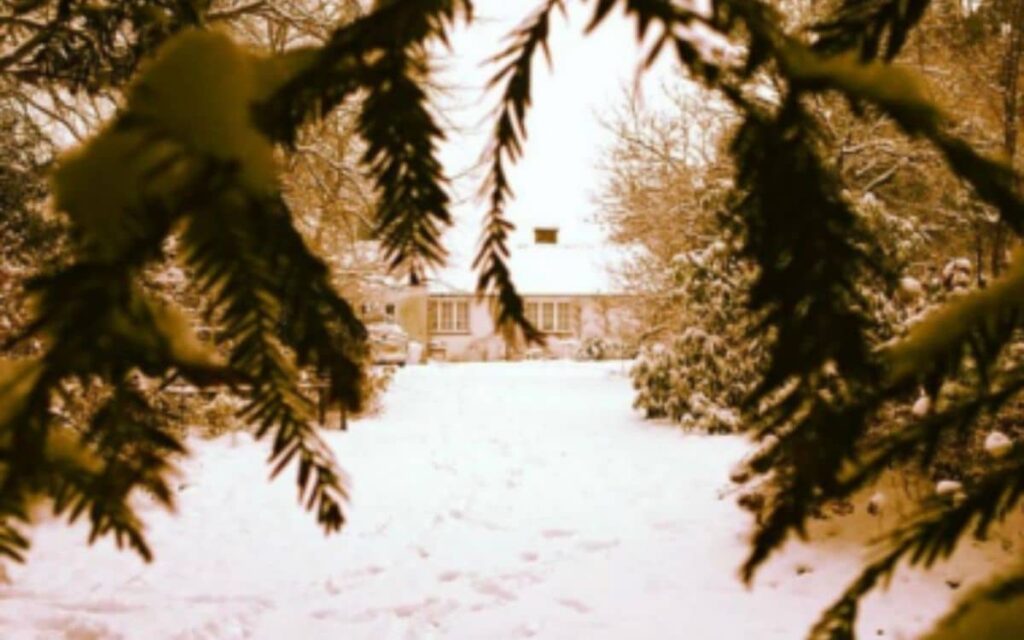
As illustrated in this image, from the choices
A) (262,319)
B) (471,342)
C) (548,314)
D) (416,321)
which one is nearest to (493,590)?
(262,319)

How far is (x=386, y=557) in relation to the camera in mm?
6531

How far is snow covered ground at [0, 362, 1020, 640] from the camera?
16.6 ft

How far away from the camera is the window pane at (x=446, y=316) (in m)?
36.4

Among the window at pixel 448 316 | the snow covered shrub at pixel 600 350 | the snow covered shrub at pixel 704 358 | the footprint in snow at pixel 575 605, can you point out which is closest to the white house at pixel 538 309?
the window at pixel 448 316

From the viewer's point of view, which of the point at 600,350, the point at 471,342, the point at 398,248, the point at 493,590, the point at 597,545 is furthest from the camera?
the point at 471,342

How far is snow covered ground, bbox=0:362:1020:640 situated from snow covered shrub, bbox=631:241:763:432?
96cm

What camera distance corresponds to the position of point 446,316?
36531mm

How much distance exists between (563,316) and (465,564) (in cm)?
3114

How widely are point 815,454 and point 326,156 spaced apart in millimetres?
8261

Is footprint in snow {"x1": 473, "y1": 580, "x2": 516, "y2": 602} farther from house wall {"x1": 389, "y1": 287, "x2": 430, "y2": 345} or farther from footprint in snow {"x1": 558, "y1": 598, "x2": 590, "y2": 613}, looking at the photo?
house wall {"x1": 389, "y1": 287, "x2": 430, "y2": 345}

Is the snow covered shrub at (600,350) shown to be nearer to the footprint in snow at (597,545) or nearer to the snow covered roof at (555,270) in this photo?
the snow covered roof at (555,270)

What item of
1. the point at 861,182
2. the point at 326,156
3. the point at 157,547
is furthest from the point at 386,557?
the point at 861,182

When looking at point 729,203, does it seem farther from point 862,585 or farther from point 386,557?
point 386,557

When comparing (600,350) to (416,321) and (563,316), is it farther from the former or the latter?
(416,321)
